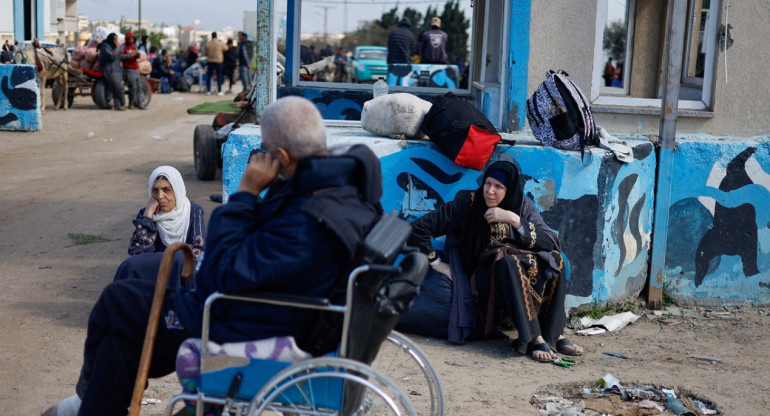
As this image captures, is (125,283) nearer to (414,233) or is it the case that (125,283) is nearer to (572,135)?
(414,233)

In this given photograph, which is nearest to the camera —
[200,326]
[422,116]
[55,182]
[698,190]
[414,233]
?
[200,326]

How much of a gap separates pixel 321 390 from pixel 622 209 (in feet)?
12.0

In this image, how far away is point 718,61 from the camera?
22.2 ft

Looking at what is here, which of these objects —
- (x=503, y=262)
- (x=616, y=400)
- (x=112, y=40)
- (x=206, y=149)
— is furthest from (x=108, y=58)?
(x=616, y=400)

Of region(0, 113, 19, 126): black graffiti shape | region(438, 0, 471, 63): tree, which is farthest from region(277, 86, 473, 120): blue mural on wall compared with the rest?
region(438, 0, 471, 63): tree

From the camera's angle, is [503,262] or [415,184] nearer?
[503,262]

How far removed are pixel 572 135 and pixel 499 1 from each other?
330 centimetres

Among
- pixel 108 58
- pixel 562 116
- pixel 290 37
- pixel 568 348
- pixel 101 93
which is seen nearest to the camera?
pixel 568 348

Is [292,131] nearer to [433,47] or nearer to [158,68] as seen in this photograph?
[433,47]

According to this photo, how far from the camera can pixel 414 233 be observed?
18.0 ft

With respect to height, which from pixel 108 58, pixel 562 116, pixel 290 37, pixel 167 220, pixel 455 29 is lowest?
pixel 167 220

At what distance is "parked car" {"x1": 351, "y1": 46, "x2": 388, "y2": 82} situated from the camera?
2738 centimetres

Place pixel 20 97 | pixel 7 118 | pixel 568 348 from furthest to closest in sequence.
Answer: pixel 7 118
pixel 20 97
pixel 568 348

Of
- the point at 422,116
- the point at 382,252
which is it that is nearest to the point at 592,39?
the point at 422,116
